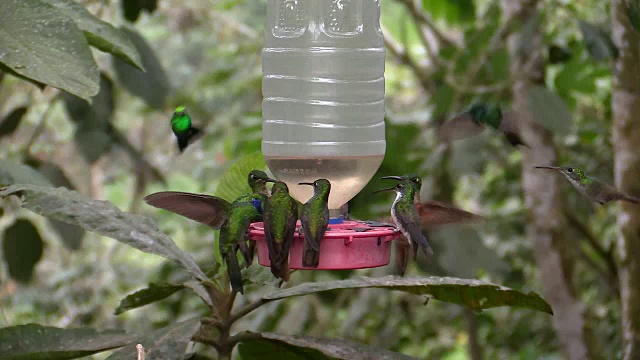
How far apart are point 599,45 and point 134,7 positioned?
4.69 ft

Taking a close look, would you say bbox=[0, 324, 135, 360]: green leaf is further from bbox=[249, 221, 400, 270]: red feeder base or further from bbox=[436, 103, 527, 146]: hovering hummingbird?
bbox=[436, 103, 527, 146]: hovering hummingbird

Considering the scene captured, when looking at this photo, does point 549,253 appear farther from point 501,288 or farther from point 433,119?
point 501,288

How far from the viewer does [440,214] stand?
5.06 feet

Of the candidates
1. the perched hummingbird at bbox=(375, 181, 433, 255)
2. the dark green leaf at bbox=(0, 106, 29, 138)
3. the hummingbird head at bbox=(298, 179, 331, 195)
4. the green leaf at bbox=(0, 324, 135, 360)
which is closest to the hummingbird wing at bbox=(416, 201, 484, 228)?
the perched hummingbird at bbox=(375, 181, 433, 255)

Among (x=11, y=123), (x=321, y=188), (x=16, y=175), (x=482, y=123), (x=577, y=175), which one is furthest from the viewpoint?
(x=11, y=123)

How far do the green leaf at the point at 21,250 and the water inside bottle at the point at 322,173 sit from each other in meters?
1.08

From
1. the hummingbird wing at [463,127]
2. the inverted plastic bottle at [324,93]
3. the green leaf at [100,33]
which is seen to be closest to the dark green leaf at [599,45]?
the hummingbird wing at [463,127]

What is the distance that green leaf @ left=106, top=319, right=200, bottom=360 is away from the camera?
142 centimetres

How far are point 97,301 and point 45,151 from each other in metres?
1.11

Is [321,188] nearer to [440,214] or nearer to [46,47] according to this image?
[440,214]

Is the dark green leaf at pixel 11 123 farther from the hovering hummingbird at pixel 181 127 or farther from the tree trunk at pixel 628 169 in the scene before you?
the tree trunk at pixel 628 169

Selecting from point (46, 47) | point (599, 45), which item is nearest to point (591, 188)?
point (599, 45)

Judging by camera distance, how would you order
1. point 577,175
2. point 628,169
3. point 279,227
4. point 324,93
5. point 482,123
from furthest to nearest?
point 628,169 → point 482,123 → point 324,93 → point 577,175 → point 279,227

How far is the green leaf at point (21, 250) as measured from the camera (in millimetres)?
2703
